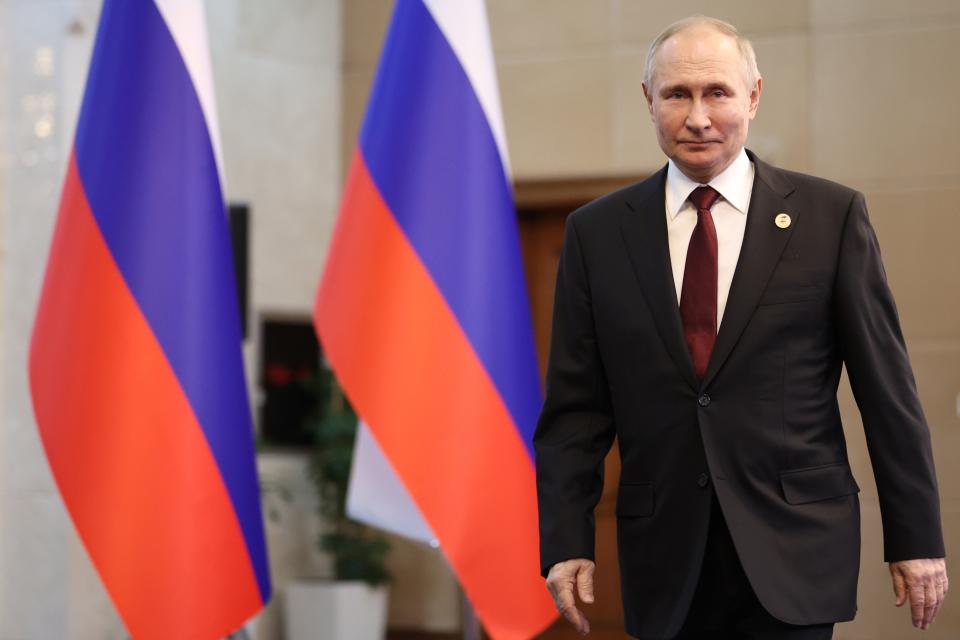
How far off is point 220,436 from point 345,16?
3.31 metres

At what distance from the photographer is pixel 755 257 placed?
1.92 meters

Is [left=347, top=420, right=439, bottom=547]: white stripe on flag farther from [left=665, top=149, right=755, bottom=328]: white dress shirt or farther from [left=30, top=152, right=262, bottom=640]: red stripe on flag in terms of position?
[left=665, top=149, right=755, bottom=328]: white dress shirt

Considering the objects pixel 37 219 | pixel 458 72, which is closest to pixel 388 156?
pixel 458 72

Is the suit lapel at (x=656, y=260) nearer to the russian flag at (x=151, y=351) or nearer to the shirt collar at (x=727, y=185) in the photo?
the shirt collar at (x=727, y=185)

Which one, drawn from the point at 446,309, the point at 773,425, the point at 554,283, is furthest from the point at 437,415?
the point at 554,283

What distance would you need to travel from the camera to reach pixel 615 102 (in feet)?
18.5

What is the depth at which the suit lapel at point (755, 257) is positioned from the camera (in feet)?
6.20

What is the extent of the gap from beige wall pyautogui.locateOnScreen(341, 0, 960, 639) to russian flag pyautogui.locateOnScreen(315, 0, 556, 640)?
0.99 m

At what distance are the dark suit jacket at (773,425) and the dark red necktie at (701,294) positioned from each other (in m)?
0.02

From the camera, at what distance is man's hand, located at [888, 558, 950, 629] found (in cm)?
185

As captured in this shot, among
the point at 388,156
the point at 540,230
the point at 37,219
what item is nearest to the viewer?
the point at 388,156

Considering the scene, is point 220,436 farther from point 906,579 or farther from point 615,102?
point 615,102

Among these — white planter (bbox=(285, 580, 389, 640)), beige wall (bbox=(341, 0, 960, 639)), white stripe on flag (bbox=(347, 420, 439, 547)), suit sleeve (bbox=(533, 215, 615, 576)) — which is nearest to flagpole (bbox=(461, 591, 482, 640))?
white stripe on flag (bbox=(347, 420, 439, 547))

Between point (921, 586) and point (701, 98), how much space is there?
0.75m
